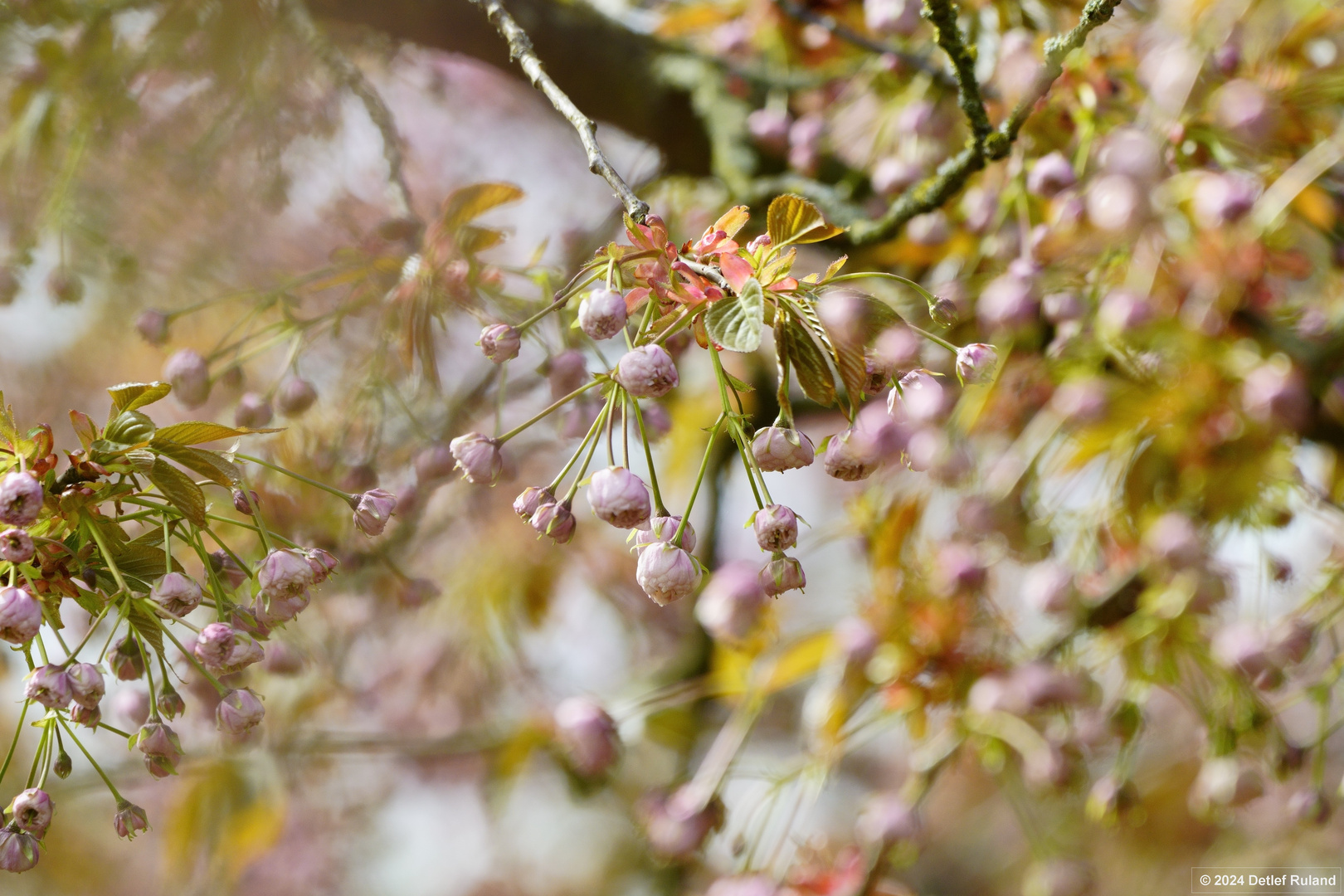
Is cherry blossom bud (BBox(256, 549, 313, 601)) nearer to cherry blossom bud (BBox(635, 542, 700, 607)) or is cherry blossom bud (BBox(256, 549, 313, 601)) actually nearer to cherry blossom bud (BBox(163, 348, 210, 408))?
cherry blossom bud (BBox(635, 542, 700, 607))

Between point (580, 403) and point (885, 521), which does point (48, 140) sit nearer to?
point (580, 403)

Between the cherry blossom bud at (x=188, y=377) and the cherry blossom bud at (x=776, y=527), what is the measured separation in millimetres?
482

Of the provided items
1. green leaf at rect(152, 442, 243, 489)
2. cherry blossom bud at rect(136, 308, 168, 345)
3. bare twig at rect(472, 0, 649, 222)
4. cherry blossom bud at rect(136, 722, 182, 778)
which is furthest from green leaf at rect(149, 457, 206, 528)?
cherry blossom bud at rect(136, 308, 168, 345)

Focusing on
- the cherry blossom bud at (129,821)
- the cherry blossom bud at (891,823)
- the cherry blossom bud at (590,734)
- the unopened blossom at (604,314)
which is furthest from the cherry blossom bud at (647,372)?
the cherry blossom bud at (891,823)

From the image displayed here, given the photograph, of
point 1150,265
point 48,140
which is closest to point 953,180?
point 1150,265

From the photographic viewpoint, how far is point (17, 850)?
422 millimetres

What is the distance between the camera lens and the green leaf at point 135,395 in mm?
416

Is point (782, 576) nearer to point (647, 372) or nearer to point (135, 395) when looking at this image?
point (647, 372)

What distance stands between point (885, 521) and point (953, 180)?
0.52m

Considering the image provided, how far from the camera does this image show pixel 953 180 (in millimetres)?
606

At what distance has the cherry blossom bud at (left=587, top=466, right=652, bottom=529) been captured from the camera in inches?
16.3

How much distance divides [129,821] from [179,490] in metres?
0.19

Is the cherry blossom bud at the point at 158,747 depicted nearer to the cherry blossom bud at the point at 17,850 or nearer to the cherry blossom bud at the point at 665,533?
the cherry blossom bud at the point at 17,850

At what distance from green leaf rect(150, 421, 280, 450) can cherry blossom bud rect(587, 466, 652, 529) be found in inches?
6.2
